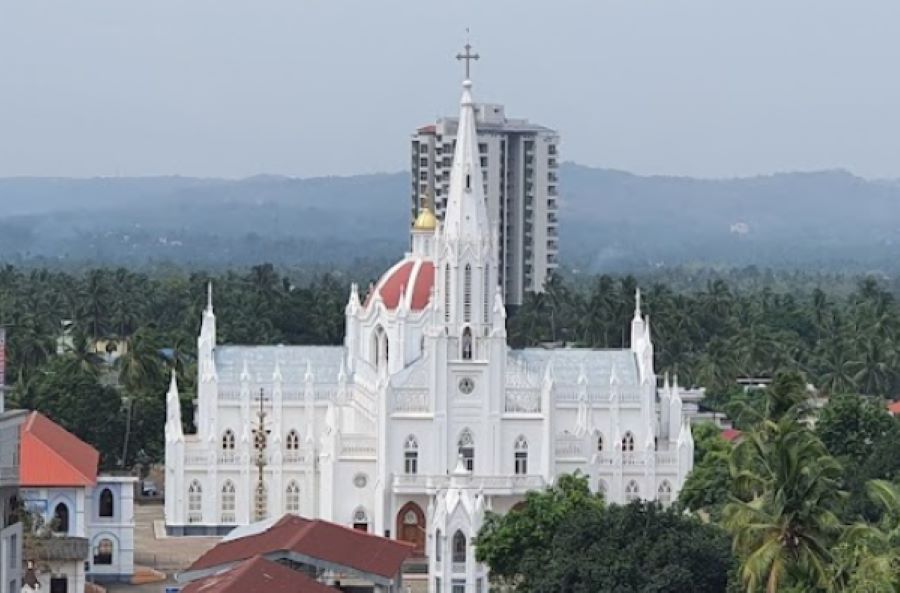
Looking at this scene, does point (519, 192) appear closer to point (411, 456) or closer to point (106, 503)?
point (411, 456)

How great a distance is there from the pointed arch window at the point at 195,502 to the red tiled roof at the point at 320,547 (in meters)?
13.5

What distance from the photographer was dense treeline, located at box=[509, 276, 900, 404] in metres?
109

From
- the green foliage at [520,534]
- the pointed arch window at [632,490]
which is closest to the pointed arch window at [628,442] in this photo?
the pointed arch window at [632,490]

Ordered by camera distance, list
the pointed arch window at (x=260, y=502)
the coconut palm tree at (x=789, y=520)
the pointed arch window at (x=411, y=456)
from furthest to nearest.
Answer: the pointed arch window at (x=260, y=502), the pointed arch window at (x=411, y=456), the coconut palm tree at (x=789, y=520)

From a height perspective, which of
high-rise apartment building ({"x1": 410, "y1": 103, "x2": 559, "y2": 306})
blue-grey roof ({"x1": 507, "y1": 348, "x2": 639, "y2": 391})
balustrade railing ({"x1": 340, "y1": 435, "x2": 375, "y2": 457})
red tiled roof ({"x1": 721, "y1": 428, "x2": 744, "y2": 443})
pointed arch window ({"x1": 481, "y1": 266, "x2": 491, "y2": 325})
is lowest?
balustrade railing ({"x1": 340, "y1": 435, "x2": 375, "y2": 457})

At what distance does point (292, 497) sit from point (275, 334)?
48420 mm

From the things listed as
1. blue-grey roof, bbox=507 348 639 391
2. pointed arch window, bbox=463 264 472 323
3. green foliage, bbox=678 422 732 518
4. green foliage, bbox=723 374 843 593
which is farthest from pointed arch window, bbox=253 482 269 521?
green foliage, bbox=723 374 843 593

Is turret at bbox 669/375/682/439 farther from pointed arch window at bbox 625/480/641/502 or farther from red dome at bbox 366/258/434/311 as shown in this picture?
red dome at bbox 366/258/434/311

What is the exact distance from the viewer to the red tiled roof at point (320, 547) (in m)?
57.2

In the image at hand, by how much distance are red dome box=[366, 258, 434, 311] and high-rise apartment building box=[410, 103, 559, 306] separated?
96.8m

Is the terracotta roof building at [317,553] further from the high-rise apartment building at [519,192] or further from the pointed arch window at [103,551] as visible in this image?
the high-rise apartment building at [519,192]

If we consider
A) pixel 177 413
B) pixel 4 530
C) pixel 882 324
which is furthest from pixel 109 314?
pixel 4 530

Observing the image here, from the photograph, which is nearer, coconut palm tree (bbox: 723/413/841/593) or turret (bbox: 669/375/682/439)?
coconut palm tree (bbox: 723/413/841/593)

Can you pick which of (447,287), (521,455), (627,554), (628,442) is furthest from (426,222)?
(627,554)
